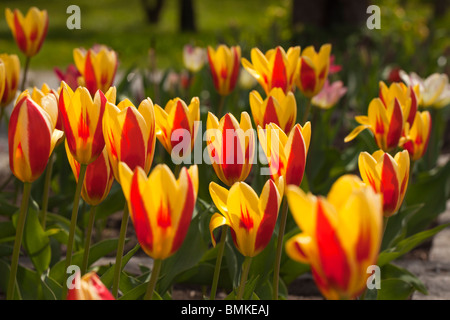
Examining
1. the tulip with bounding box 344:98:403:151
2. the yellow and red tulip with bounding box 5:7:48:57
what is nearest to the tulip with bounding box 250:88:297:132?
the tulip with bounding box 344:98:403:151

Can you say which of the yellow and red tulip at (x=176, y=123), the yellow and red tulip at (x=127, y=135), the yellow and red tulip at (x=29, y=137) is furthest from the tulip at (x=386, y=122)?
the yellow and red tulip at (x=29, y=137)

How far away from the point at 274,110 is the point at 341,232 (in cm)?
82

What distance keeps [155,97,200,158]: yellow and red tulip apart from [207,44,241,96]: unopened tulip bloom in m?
0.72

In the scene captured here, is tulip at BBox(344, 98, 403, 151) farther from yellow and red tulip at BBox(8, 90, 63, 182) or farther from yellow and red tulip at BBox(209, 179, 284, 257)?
yellow and red tulip at BBox(8, 90, 63, 182)

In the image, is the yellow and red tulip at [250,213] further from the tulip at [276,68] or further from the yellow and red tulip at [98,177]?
the tulip at [276,68]

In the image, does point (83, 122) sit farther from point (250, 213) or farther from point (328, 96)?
point (328, 96)

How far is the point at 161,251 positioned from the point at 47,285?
1.83 feet

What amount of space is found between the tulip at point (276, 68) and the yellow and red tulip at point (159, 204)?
916mm

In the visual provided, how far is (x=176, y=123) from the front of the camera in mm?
1326

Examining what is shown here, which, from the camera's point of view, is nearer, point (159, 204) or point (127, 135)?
point (159, 204)

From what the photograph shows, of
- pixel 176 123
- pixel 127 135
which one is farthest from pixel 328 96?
pixel 127 135

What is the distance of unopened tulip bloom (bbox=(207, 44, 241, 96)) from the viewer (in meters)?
2.06

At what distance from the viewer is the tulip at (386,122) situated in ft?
5.07
